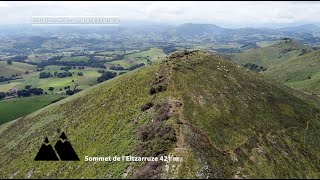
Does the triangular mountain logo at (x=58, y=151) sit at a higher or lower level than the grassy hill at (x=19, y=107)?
higher

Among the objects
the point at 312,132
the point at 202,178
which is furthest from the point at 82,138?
the point at 312,132

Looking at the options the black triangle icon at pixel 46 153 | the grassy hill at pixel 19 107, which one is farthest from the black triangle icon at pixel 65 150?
the grassy hill at pixel 19 107

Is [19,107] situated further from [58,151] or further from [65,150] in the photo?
[65,150]

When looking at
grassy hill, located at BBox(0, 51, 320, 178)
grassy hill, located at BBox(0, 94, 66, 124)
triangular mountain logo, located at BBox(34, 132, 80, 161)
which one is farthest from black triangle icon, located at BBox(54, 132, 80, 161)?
grassy hill, located at BBox(0, 94, 66, 124)

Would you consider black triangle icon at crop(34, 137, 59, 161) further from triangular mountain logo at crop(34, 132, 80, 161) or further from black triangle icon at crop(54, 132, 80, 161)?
black triangle icon at crop(54, 132, 80, 161)

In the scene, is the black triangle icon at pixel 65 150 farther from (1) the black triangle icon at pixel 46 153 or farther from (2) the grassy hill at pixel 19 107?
(2) the grassy hill at pixel 19 107

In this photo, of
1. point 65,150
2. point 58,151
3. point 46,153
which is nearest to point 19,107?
point 46,153

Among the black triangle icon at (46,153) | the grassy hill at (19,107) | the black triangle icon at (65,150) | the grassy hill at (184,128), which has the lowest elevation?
the grassy hill at (19,107)
